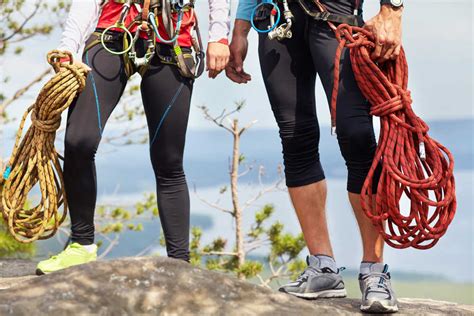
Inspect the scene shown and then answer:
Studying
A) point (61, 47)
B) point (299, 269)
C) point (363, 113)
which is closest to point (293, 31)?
point (363, 113)

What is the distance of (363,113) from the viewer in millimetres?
3031

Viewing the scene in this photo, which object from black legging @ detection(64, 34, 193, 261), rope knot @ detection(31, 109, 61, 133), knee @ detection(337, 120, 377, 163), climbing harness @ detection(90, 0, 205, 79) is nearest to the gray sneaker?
knee @ detection(337, 120, 377, 163)

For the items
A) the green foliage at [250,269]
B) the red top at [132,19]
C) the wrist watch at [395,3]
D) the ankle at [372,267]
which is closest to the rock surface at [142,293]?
the ankle at [372,267]

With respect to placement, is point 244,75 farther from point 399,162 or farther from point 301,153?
point 399,162

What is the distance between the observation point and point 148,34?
322 cm

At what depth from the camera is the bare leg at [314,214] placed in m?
3.33

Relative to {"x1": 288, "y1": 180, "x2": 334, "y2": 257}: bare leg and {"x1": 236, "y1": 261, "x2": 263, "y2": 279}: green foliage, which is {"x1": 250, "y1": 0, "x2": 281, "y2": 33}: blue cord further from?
{"x1": 236, "y1": 261, "x2": 263, "y2": 279}: green foliage

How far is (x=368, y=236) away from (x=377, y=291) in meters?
0.24

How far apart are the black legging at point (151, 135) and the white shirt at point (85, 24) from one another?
8 cm

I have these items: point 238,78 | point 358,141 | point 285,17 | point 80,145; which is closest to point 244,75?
point 238,78

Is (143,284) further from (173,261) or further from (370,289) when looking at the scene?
(370,289)

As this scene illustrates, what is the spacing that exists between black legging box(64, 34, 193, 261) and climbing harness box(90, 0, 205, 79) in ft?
0.12

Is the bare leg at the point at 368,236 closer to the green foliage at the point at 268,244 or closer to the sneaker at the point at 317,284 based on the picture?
the sneaker at the point at 317,284

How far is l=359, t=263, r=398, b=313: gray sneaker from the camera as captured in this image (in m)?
2.99
